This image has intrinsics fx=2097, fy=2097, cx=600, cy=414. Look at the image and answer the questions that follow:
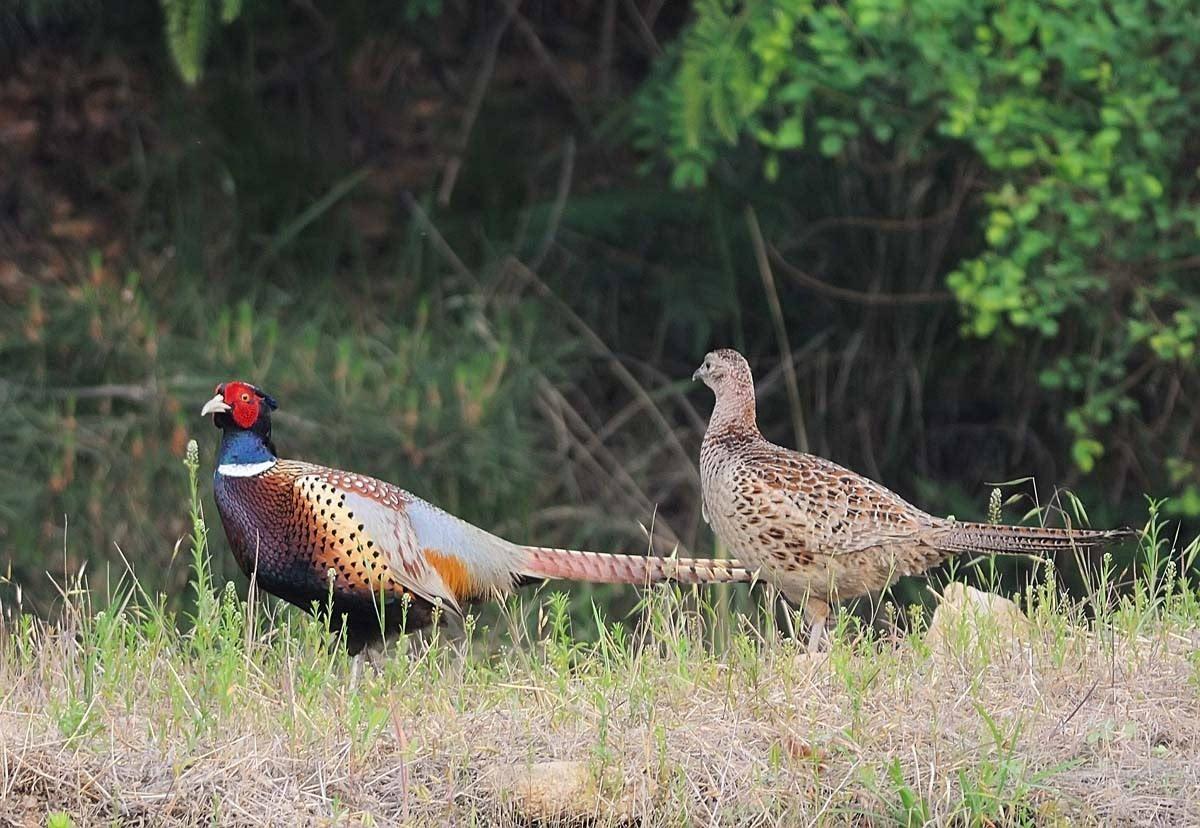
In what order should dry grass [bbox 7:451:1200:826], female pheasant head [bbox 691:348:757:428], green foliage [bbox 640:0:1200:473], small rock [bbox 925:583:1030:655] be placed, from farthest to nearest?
1. green foliage [bbox 640:0:1200:473]
2. female pheasant head [bbox 691:348:757:428]
3. small rock [bbox 925:583:1030:655]
4. dry grass [bbox 7:451:1200:826]

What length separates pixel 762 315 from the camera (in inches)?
386

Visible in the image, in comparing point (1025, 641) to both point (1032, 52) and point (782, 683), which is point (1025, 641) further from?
point (1032, 52)

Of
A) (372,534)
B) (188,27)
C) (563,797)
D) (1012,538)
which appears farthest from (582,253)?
(563,797)

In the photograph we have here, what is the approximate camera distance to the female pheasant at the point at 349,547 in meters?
5.80

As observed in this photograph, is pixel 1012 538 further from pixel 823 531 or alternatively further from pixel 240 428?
pixel 240 428

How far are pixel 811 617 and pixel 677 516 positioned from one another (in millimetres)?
4128

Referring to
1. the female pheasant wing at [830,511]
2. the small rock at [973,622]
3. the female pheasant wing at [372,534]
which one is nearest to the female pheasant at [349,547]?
the female pheasant wing at [372,534]

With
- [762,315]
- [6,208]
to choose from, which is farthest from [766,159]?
[6,208]

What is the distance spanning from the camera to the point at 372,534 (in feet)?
19.2

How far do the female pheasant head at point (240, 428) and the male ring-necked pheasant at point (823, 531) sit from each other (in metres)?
1.29

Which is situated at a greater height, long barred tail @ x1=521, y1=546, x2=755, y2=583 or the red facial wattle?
the red facial wattle

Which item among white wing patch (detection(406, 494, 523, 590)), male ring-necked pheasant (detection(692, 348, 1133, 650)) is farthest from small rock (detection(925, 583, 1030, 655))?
white wing patch (detection(406, 494, 523, 590))

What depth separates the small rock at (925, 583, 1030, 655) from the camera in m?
5.01

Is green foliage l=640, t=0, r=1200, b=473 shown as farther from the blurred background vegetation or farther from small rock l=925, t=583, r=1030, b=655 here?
small rock l=925, t=583, r=1030, b=655
